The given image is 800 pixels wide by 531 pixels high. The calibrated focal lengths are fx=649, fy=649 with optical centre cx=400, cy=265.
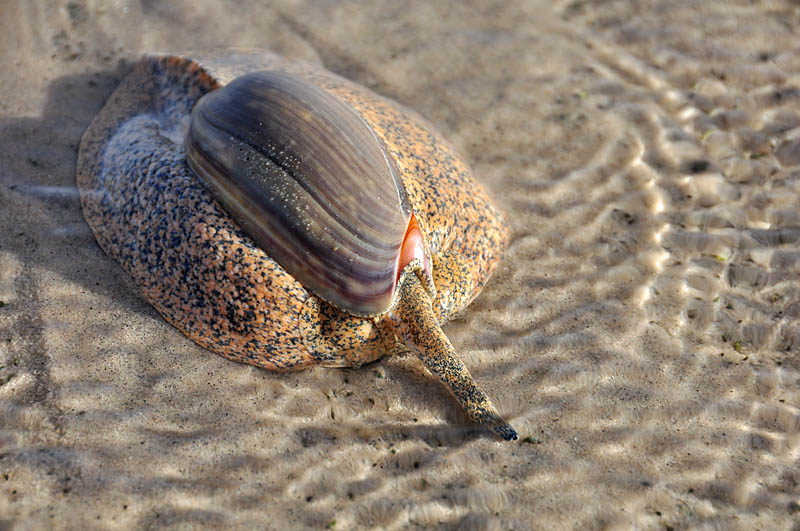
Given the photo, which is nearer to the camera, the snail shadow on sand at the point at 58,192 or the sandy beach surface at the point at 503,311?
the sandy beach surface at the point at 503,311

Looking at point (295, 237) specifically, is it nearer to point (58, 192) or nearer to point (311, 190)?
point (311, 190)

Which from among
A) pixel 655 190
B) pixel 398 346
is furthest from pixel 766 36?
pixel 398 346

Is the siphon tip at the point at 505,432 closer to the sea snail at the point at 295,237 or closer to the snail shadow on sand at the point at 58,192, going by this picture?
the sea snail at the point at 295,237

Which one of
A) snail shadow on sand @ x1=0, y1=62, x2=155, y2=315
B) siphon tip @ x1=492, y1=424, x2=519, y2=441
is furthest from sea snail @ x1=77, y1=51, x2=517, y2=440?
snail shadow on sand @ x1=0, y1=62, x2=155, y2=315

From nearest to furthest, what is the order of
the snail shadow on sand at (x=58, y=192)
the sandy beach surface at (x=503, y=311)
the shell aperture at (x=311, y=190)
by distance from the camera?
1. the sandy beach surface at (x=503, y=311)
2. the shell aperture at (x=311, y=190)
3. the snail shadow on sand at (x=58, y=192)

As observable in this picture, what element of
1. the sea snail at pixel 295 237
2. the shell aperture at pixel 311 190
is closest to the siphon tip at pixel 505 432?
the sea snail at pixel 295 237

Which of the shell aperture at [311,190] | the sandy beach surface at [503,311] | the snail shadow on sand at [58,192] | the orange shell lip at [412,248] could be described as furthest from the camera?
the snail shadow on sand at [58,192]
